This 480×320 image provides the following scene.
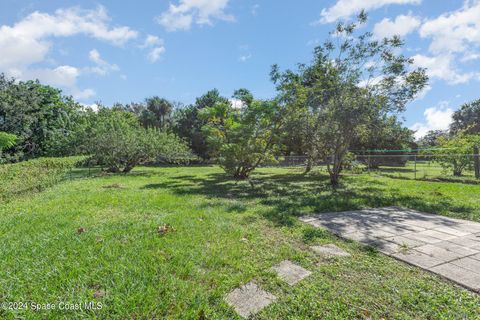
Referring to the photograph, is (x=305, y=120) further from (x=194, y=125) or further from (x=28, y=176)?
(x=194, y=125)

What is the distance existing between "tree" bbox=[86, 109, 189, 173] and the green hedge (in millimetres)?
3978

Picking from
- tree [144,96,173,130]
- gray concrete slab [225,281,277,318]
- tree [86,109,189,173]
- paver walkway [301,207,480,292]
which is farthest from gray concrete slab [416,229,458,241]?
tree [144,96,173,130]

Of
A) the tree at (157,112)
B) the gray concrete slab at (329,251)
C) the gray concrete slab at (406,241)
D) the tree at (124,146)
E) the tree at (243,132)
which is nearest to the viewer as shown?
the gray concrete slab at (329,251)

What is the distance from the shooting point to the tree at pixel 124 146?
12633 mm

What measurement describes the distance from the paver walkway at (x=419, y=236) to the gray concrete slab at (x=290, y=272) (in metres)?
1.17

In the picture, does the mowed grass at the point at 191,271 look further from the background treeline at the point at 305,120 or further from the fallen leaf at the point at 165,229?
the background treeline at the point at 305,120

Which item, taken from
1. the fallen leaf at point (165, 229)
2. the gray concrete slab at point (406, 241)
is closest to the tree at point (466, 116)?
the gray concrete slab at point (406, 241)

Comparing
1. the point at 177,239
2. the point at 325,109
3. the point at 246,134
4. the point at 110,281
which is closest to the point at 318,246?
the point at 177,239

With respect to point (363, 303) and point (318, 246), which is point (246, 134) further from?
point (363, 303)

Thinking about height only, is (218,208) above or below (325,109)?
below

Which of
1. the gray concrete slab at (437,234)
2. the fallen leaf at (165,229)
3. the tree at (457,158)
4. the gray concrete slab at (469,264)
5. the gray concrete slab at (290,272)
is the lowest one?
the gray concrete slab at (437,234)

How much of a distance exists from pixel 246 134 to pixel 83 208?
6.47 metres

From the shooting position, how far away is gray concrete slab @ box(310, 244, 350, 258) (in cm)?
297

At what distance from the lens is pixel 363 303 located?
201 centimetres
